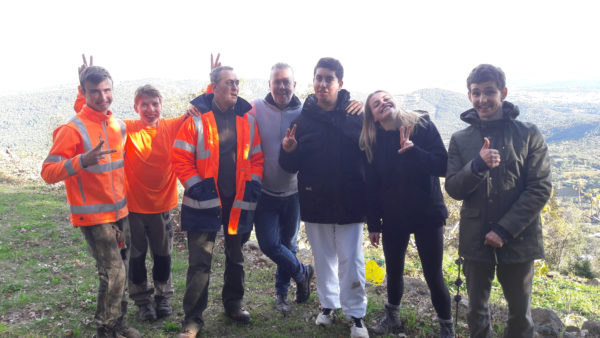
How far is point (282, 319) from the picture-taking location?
4523mm

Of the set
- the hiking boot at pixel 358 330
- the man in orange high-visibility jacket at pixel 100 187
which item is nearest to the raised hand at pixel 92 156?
the man in orange high-visibility jacket at pixel 100 187

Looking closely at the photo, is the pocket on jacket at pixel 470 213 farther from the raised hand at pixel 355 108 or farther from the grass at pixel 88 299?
the grass at pixel 88 299

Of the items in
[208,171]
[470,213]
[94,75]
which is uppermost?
[94,75]

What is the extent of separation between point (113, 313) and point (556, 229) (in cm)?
2790

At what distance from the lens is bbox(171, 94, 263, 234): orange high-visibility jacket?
3.78 m

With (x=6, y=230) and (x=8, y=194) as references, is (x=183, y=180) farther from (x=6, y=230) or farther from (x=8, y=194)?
(x=8, y=194)

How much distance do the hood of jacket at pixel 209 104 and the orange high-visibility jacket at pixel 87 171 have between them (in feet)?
2.75

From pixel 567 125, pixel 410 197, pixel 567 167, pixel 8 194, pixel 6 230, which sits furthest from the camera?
pixel 567 125

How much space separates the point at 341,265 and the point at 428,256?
84 centimetres

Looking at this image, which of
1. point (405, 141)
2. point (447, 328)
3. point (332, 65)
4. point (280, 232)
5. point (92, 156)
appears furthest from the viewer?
point (280, 232)

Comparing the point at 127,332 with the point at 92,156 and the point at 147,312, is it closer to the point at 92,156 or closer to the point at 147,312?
the point at 147,312

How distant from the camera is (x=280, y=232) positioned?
15.1ft

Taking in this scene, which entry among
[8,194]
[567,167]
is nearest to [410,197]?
[8,194]

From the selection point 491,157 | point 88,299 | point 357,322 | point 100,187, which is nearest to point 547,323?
point 357,322
